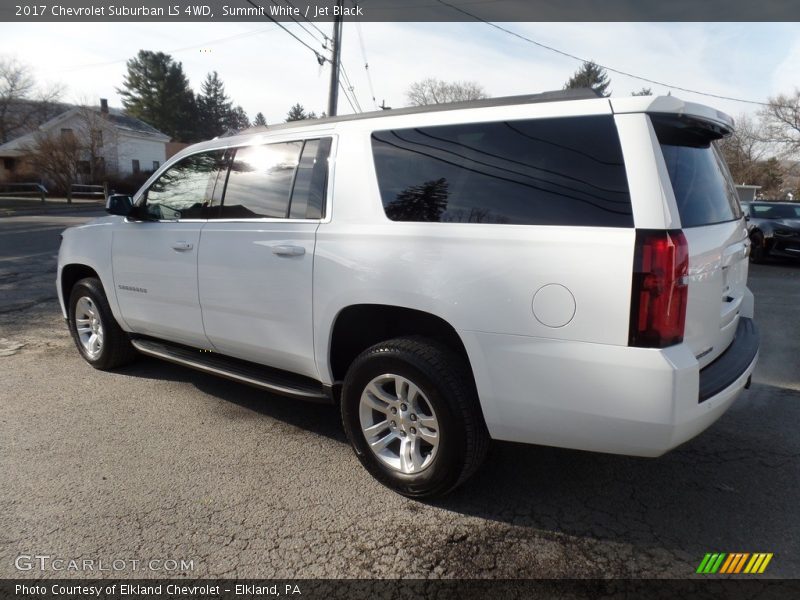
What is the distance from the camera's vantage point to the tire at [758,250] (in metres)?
12.9

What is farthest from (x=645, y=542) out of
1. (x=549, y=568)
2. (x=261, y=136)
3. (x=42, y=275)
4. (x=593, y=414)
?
(x=42, y=275)

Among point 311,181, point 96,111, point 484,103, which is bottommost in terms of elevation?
point 311,181

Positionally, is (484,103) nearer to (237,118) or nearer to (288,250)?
(288,250)

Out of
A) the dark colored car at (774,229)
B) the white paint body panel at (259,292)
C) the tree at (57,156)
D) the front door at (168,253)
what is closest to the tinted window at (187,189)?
the front door at (168,253)

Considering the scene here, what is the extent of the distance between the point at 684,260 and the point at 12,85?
2291 inches

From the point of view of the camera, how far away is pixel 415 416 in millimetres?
2840

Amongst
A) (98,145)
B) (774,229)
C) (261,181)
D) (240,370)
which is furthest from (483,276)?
(98,145)

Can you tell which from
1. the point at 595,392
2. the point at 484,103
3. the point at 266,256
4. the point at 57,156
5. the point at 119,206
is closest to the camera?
the point at 595,392

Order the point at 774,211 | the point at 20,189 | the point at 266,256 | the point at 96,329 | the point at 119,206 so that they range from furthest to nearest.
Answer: the point at 20,189, the point at 774,211, the point at 96,329, the point at 119,206, the point at 266,256

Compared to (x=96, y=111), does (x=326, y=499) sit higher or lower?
lower

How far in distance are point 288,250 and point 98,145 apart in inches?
1464

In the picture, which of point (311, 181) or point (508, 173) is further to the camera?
point (311, 181)

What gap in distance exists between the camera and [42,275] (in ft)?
30.5

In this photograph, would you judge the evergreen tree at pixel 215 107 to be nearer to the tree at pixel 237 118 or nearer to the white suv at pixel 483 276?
the tree at pixel 237 118
